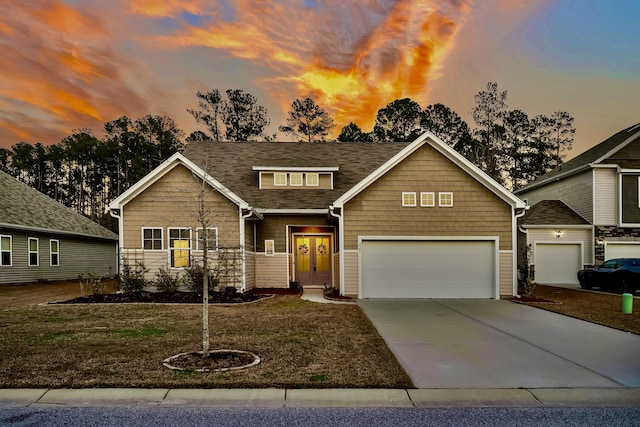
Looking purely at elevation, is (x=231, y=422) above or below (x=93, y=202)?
below

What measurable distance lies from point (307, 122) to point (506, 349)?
119 feet

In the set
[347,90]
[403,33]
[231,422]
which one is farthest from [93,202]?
[231,422]

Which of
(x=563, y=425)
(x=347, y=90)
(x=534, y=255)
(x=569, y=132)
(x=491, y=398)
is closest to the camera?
(x=563, y=425)

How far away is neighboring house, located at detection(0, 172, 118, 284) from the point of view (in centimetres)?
1898

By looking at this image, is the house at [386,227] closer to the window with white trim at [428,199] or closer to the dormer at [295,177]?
the window with white trim at [428,199]

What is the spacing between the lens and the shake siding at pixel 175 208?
1571 centimetres

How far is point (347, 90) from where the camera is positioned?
74.1ft

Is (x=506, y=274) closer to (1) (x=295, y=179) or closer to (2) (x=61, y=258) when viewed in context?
(1) (x=295, y=179)

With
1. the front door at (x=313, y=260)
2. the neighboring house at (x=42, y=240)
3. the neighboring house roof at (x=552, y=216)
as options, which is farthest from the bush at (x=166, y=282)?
the neighboring house roof at (x=552, y=216)

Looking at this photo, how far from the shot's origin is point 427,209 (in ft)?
49.0

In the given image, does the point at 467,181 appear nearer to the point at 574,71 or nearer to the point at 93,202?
the point at 574,71

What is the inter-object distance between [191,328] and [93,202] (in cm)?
5091

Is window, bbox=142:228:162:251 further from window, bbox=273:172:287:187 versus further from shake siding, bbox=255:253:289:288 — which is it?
window, bbox=273:172:287:187

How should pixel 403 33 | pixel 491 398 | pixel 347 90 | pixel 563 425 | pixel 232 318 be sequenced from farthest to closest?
pixel 347 90 < pixel 403 33 < pixel 232 318 < pixel 491 398 < pixel 563 425
